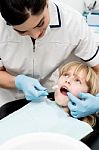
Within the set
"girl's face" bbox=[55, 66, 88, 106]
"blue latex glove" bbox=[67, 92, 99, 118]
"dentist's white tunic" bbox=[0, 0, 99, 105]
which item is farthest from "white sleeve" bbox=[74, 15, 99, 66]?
"blue latex glove" bbox=[67, 92, 99, 118]

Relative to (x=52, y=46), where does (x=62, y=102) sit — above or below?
below

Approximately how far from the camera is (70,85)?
1.45 metres

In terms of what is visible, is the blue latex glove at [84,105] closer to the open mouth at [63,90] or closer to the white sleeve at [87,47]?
the open mouth at [63,90]

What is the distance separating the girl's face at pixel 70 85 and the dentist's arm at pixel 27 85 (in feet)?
0.26

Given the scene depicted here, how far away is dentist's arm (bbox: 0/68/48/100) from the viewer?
1.45m

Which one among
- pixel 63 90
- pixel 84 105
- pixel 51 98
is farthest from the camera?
pixel 51 98

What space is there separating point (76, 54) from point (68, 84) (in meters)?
0.24

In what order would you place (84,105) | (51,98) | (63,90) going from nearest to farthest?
(84,105) → (63,90) → (51,98)

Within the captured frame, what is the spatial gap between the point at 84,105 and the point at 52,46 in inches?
15.1

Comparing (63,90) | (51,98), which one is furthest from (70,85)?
(51,98)

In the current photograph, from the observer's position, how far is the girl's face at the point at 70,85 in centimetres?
144

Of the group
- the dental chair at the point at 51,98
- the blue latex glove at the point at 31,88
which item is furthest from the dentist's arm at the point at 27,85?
the dental chair at the point at 51,98

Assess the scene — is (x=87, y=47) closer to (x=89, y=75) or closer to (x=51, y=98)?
(x=89, y=75)

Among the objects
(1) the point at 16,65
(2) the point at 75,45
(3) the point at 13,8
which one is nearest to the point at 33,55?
(1) the point at 16,65
